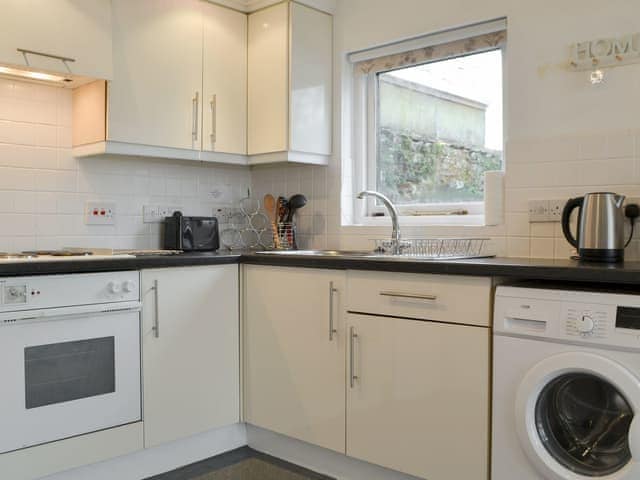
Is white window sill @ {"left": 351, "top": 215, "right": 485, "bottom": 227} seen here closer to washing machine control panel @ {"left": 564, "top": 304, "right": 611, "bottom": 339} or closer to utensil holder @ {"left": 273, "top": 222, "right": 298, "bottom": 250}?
utensil holder @ {"left": 273, "top": 222, "right": 298, "bottom": 250}

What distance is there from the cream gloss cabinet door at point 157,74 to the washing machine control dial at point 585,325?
6.26ft

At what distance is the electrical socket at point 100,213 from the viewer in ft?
9.70

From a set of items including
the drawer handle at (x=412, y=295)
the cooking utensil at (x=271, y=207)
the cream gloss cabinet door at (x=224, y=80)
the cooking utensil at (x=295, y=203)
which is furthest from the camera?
the cooking utensil at (x=271, y=207)

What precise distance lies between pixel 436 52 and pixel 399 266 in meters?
1.29

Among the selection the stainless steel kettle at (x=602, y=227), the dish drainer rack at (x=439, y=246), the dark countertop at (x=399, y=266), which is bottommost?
the dark countertop at (x=399, y=266)

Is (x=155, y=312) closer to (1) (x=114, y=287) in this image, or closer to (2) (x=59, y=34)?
(1) (x=114, y=287)

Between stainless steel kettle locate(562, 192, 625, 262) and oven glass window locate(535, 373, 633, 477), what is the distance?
19.3 inches

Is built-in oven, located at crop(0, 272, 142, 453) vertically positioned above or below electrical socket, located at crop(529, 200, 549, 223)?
below

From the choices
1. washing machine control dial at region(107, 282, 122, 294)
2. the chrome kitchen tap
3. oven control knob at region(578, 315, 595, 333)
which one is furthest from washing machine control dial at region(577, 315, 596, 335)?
washing machine control dial at region(107, 282, 122, 294)

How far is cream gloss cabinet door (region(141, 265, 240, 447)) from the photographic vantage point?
8.34 ft

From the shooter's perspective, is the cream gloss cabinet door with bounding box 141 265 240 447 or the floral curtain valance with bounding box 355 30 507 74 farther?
the floral curtain valance with bounding box 355 30 507 74

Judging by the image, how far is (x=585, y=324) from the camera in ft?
5.90

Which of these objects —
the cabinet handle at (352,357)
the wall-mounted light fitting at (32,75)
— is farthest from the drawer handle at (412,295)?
the wall-mounted light fitting at (32,75)

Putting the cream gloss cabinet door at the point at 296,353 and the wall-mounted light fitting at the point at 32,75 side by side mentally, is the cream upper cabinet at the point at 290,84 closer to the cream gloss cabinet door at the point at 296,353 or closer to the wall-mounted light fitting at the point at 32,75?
the cream gloss cabinet door at the point at 296,353
